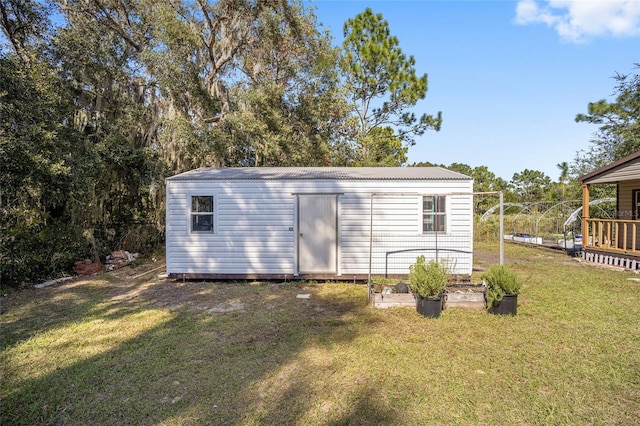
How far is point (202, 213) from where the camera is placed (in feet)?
25.2

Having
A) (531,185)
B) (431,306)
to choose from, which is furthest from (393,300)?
(531,185)

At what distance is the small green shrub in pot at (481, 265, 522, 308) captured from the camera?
16.5 feet

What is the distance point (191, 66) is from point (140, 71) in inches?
75.0

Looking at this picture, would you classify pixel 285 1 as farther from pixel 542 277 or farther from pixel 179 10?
pixel 542 277

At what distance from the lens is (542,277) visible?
8047 mm

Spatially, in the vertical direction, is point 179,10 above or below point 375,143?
above

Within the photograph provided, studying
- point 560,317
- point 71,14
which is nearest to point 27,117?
point 71,14

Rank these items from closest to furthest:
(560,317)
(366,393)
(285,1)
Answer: (366,393) < (560,317) < (285,1)

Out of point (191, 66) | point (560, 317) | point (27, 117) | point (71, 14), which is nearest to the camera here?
point (560, 317)

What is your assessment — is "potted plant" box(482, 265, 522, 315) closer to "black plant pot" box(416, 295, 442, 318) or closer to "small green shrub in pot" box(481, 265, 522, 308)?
"small green shrub in pot" box(481, 265, 522, 308)

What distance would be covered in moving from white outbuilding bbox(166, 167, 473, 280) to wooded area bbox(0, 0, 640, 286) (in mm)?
3010

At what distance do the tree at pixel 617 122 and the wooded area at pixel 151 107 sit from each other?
0.07 m

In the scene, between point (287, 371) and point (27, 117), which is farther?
point (27, 117)

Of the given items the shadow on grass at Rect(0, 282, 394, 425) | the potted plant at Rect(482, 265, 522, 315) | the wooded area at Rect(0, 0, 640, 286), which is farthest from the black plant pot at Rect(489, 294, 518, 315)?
the wooded area at Rect(0, 0, 640, 286)
